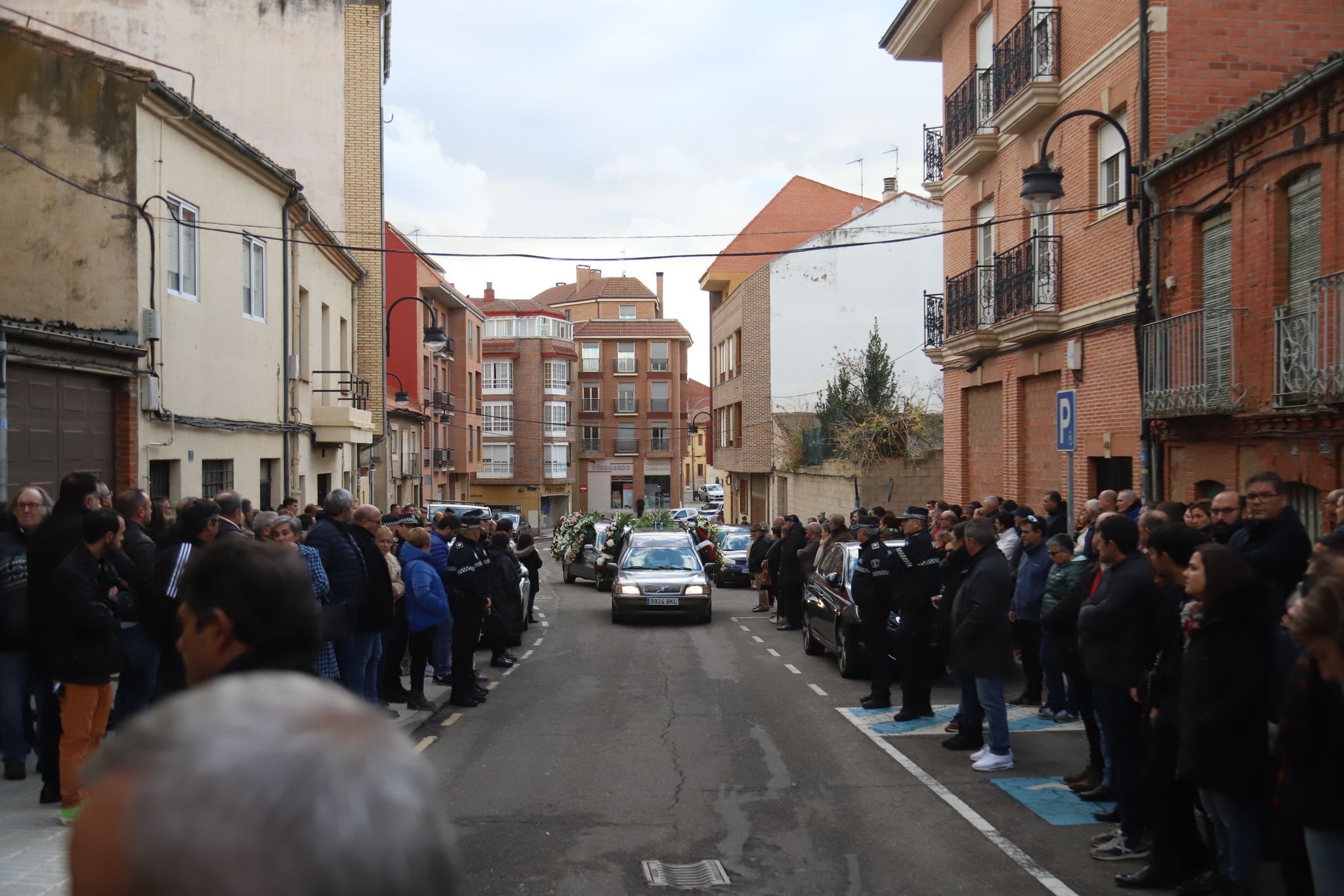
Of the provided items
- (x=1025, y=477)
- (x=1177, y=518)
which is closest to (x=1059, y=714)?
(x=1177, y=518)

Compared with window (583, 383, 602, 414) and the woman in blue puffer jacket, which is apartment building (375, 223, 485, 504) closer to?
the woman in blue puffer jacket

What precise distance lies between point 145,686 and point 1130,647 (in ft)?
21.2

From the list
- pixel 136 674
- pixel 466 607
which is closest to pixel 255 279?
pixel 466 607

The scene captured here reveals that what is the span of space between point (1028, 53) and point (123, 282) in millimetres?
13767

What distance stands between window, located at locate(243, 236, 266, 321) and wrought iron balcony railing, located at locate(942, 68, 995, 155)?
12433 millimetres

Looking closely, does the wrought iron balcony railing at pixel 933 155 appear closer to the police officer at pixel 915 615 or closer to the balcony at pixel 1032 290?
the balcony at pixel 1032 290

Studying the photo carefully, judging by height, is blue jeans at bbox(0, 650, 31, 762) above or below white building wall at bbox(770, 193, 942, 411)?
below

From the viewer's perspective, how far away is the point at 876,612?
11.5 m

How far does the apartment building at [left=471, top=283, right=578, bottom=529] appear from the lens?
253 feet

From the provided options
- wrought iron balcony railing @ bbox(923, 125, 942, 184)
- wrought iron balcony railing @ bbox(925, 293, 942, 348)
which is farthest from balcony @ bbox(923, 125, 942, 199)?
wrought iron balcony railing @ bbox(925, 293, 942, 348)

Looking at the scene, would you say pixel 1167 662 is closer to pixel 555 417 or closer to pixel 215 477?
pixel 215 477

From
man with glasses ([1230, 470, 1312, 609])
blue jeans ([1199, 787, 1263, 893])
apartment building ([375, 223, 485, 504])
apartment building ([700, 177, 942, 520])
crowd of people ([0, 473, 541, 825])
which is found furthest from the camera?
apartment building ([700, 177, 942, 520])

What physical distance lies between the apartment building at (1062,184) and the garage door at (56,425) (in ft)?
41.1

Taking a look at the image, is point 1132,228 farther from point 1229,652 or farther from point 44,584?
point 44,584
